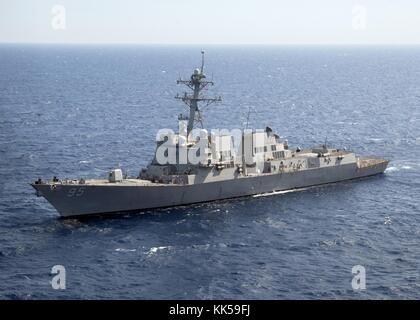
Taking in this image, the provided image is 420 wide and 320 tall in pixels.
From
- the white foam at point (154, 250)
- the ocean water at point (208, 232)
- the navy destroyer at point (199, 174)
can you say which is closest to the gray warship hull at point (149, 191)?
the navy destroyer at point (199, 174)

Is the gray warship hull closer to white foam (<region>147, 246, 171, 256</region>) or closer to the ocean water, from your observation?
the ocean water

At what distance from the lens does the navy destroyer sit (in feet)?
165

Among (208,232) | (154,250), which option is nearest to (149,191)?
(208,232)

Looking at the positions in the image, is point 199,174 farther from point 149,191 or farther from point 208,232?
point 208,232

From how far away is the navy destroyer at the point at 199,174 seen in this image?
50344mm

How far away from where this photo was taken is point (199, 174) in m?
54.2

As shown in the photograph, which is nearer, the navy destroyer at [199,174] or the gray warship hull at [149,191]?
the gray warship hull at [149,191]

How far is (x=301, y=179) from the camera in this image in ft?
199

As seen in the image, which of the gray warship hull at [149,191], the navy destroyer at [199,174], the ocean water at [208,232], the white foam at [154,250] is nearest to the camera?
the ocean water at [208,232]

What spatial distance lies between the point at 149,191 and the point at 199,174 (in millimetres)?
4860

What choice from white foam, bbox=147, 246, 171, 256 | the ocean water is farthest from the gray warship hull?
white foam, bbox=147, 246, 171, 256

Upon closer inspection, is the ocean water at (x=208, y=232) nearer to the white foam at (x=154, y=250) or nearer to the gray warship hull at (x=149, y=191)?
the white foam at (x=154, y=250)

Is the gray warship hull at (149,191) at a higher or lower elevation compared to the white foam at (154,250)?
higher
